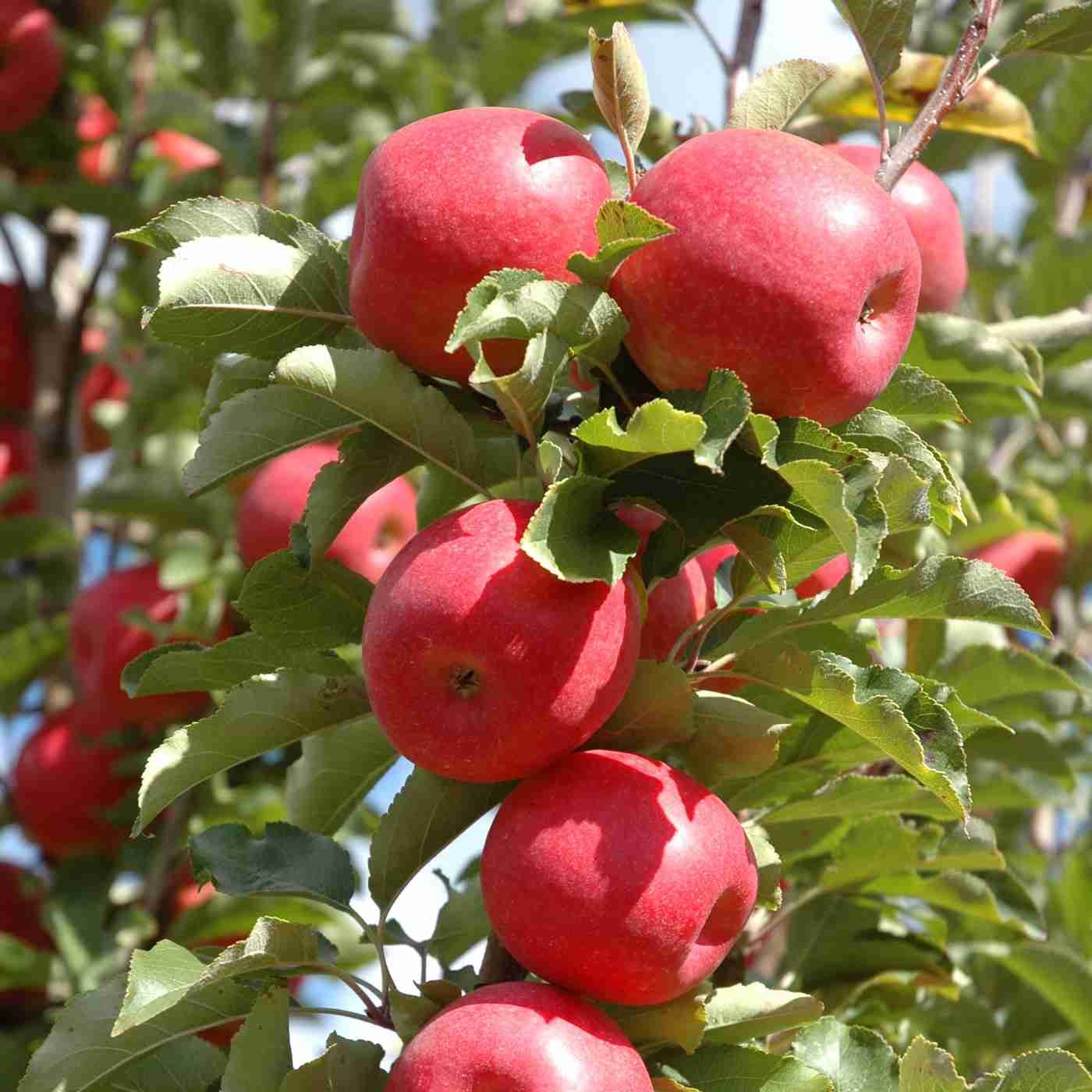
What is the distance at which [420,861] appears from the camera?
4.33 ft

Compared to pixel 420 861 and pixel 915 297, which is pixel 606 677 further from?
pixel 915 297

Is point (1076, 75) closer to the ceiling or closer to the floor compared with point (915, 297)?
closer to the floor

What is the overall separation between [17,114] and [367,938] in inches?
101

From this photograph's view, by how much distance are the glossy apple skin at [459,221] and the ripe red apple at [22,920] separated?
1.85m

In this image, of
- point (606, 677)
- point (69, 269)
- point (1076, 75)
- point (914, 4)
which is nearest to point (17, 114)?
point (69, 269)

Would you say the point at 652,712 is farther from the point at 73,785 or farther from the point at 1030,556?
the point at 1030,556

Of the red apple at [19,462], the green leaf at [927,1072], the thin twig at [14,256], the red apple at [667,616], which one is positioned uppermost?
the red apple at [667,616]

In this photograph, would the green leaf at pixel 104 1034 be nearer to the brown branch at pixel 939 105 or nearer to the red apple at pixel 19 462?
the brown branch at pixel 939 105

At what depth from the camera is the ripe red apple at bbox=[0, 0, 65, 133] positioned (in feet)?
10.6

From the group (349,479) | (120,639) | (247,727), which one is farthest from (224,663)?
(120,639)

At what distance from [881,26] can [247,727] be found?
33.8 inches

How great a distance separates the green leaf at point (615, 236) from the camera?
1.08 metres

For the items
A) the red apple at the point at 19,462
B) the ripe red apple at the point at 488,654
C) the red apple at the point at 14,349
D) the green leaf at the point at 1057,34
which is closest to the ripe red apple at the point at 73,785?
the red apple at the point at 19,462

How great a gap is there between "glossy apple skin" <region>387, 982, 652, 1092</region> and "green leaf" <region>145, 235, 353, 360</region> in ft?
1.95
